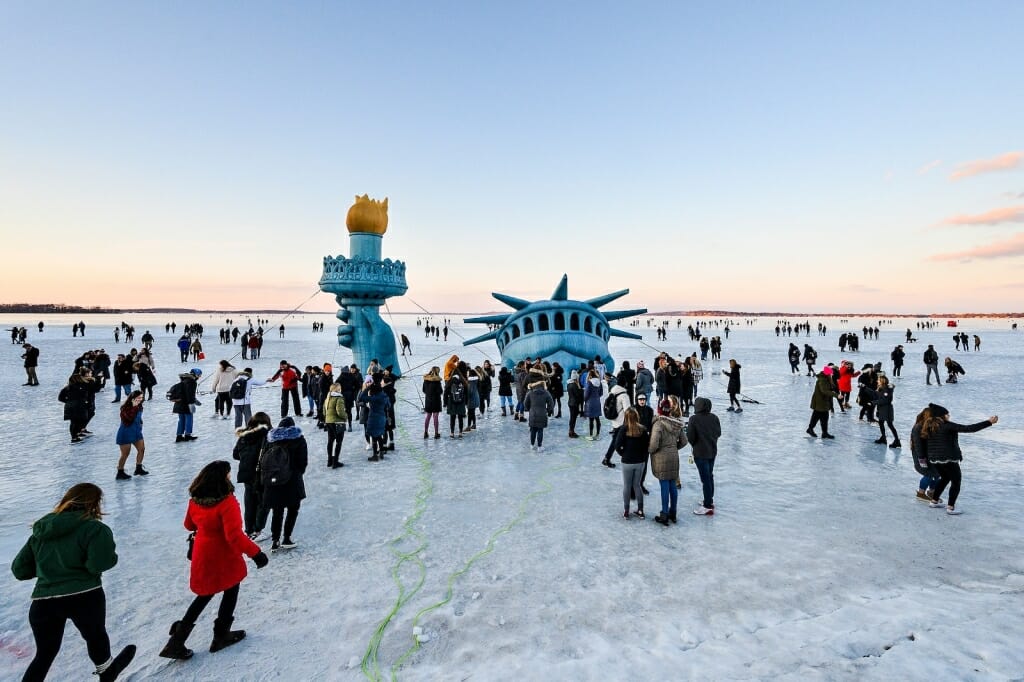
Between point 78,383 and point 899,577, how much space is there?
13623 mm

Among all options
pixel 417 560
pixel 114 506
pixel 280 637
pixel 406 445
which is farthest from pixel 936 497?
pixel 114 506

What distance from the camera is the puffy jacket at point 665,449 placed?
602 centimetres

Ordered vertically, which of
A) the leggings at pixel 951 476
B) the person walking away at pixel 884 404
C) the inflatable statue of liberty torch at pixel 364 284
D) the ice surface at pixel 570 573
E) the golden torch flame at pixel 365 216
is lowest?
the ice surface at pixel 570 573

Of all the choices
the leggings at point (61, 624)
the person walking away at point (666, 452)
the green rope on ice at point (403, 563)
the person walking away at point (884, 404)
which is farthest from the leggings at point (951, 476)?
the leggings at point (61, 624)

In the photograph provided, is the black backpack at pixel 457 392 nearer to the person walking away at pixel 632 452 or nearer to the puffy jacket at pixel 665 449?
the person walking away at pixel 632 452

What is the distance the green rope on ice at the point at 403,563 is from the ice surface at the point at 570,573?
0.02 meters

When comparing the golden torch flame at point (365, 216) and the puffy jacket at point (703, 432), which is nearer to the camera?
the puffy jacket at point (703, 432)

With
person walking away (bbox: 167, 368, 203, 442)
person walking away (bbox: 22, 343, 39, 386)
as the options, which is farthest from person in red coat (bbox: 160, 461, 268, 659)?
person walking away (bbox: 22, 343, 39, 386)

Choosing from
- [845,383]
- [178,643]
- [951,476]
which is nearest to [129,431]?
[178,643]

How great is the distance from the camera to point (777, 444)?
10.1 metres

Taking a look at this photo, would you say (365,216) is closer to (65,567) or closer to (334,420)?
(334,420)

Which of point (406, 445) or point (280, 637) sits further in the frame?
point (406, 445)

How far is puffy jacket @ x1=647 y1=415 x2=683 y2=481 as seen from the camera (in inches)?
237

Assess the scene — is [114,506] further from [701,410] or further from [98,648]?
[701,410]
